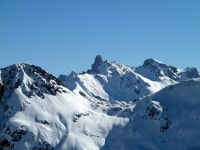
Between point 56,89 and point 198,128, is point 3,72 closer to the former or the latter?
point 56,89

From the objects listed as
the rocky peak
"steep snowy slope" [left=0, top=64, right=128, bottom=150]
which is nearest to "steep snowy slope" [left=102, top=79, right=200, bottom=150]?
"steep snowy slope" [left=0, top=64, right=128, bottom=150]

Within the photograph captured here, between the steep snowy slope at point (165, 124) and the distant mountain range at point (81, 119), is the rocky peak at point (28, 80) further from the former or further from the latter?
the steep snowy slope at point (165, 124)

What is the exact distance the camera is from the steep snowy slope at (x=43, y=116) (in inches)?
4830

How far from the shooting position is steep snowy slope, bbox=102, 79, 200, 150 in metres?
119

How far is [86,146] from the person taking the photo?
407ft

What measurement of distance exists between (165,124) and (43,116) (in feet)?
168

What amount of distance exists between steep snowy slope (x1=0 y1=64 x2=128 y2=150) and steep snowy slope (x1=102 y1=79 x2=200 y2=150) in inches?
276

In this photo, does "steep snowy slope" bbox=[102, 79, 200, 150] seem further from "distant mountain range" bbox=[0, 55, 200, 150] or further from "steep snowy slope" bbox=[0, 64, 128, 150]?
"steep snowy slope" bbox=[0, 64, 128, 150]

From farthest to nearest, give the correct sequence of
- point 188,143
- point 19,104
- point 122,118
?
point 122,118 → point 19,104 → point 188,143

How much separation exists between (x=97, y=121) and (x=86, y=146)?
20.8 meters

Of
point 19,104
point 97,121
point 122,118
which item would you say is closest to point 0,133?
point 19,104

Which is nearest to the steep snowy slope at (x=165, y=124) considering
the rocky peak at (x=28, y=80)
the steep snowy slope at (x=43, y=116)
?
the steep snowy slope at (x=43, y=116)

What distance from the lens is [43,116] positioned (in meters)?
134

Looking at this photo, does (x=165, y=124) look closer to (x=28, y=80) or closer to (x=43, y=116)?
(x=43, y=116)
